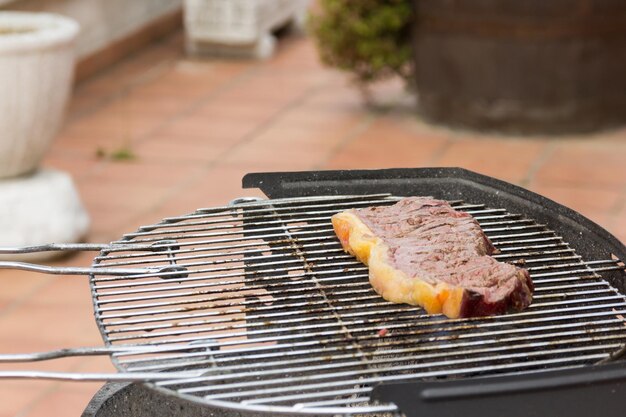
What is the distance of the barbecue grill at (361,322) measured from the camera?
5.19ft

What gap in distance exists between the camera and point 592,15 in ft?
17.3

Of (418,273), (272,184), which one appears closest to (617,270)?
(418,273)

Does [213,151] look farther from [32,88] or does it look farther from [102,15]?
[102,15]

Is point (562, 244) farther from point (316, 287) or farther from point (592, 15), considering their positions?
point (592, 15)

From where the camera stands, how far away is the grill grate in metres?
1.70

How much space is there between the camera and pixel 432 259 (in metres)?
1.98

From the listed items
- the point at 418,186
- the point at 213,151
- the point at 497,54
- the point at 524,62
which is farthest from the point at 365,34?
the point at 418,186

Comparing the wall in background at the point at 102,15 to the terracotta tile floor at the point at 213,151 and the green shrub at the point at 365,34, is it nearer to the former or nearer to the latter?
the terracotta tile floor at the point at 213,151

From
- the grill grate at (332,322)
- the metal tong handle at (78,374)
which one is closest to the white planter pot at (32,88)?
the grill grate at (332,322)

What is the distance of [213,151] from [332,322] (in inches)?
143

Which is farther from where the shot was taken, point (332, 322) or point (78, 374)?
point (332, 322)

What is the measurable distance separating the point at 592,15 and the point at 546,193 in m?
1.13

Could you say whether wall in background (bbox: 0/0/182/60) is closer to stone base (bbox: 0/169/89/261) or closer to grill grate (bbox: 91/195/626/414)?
stone base (bbox: 0/169/89/261)

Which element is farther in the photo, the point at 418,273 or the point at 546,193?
the point at 546,193
